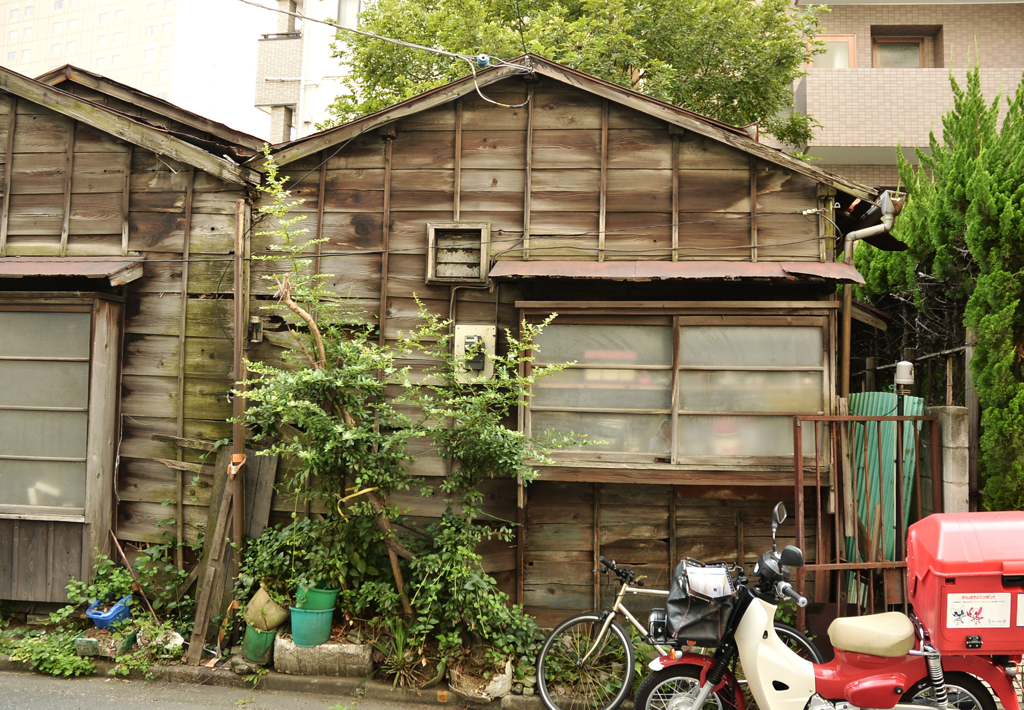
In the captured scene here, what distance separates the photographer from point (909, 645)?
4656 millimetres

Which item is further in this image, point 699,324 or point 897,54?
point 897,54

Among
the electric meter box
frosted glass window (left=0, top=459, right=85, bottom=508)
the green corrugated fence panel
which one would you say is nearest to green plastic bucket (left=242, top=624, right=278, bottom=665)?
frosted glass window (left=0, top=459, right=85, bottom=508)

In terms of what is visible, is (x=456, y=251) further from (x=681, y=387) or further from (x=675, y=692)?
(x=675, y=692)

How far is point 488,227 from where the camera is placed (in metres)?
7.12

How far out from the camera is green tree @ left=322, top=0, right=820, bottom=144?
11922mm

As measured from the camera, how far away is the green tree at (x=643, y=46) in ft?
39.1

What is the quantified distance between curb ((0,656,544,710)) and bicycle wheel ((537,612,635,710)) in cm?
25

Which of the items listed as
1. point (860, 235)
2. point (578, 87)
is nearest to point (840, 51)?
point (860, 235)

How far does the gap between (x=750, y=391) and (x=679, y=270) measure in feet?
4.33

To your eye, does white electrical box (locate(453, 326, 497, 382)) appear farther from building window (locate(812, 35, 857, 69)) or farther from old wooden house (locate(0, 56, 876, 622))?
building window (locate(812, 35, 857, 69))

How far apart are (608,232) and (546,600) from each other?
151 inches

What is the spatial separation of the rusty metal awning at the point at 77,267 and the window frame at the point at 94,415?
0.77 feet

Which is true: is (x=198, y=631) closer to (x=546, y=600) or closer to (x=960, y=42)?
(x=546, y=600)

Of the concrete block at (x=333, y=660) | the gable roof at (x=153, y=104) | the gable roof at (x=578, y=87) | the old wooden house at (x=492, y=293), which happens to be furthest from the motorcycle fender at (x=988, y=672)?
the gable roof at (x=153, y=104)
